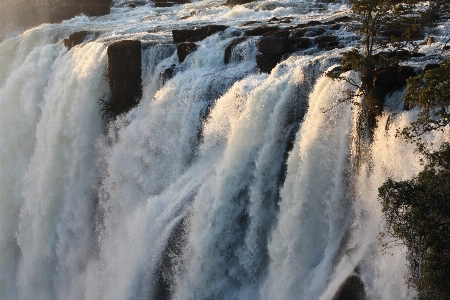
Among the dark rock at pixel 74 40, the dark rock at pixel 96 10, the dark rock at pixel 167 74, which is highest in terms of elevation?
the dark rock at pixel 167 74

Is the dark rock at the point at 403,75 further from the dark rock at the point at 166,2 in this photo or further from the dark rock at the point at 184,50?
the dark rock at the point at 166,2

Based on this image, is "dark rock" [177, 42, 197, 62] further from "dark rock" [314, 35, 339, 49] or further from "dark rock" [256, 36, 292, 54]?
"dark rock" [314, 35, 339, 49]

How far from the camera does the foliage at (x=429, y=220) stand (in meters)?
8.39

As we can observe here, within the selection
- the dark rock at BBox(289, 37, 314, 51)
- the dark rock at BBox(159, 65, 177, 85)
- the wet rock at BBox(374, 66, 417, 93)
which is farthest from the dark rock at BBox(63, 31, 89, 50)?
the wet rock at BBox(374, 66, 417, 93)

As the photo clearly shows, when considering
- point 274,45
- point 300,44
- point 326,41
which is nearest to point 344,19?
point 326,41

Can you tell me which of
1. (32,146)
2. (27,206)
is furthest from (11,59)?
(27,206)

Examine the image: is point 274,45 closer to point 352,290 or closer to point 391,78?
point 391,78

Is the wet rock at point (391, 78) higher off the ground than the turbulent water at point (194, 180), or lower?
higher

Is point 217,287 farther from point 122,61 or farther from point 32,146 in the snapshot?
point 32,146

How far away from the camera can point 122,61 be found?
22281mm

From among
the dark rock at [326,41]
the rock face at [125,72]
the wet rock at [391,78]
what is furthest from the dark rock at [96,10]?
the wet rock at [391,78]

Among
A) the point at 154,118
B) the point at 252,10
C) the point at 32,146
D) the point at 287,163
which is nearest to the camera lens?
the point at 287,163

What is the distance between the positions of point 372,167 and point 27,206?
16.3 metres

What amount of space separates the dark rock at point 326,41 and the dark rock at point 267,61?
4.62ft
